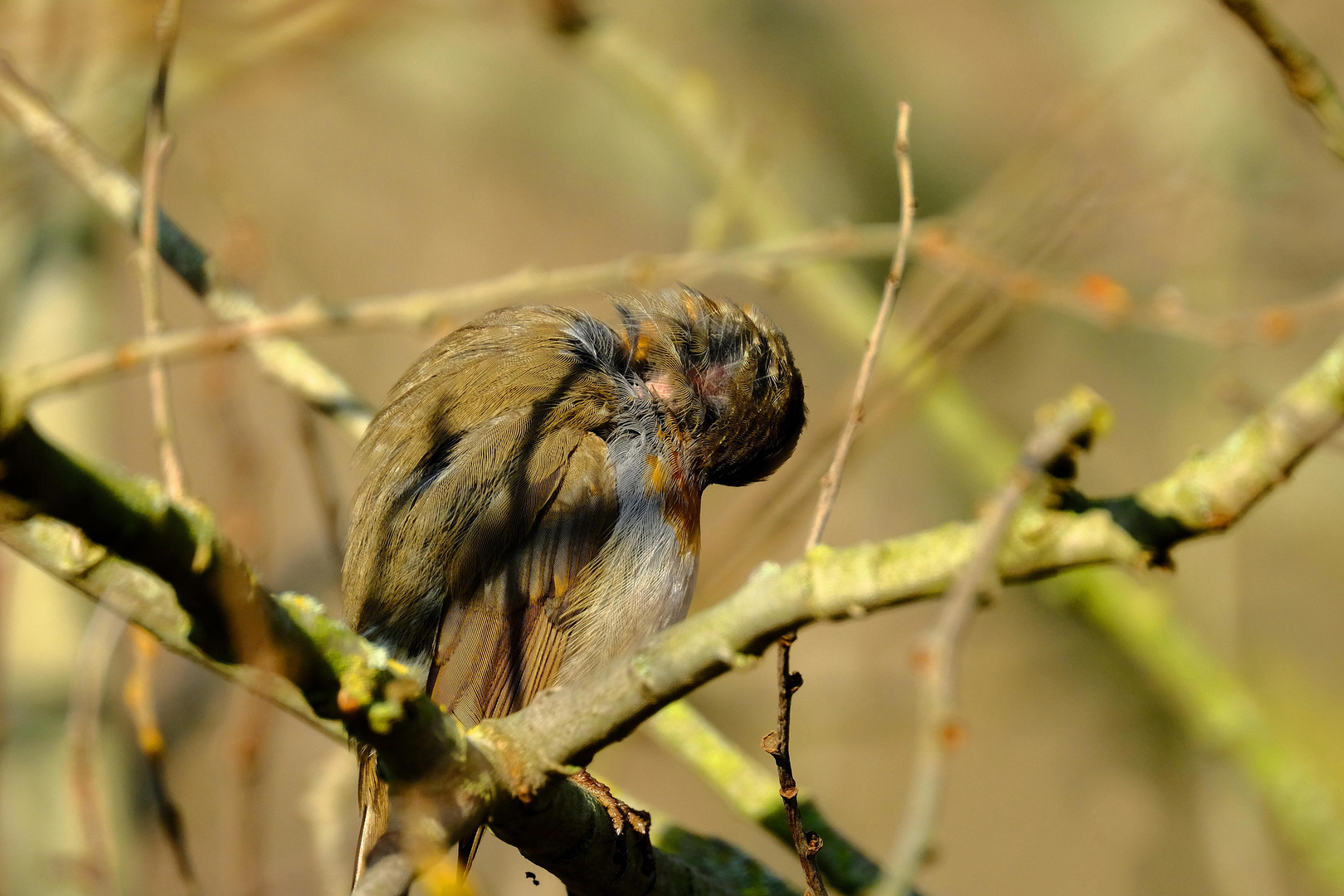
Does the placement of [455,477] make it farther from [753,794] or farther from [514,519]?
[753,794]

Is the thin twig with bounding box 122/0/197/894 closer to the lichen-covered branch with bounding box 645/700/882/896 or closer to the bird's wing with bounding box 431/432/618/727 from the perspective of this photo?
the bird's wing with bounding box 431/432/618/727

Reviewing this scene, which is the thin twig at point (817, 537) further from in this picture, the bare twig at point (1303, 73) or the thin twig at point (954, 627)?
the bare twig at point (1303, 73)

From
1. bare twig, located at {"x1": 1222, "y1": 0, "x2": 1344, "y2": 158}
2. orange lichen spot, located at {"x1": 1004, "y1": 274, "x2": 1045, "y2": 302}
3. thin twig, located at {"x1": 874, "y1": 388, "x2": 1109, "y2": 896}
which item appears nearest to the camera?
thin twig, located at {"x1": 874, "y1": 388, "x2": 1109, "y2": 896}

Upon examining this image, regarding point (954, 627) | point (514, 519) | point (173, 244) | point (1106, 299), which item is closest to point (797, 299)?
point (1106, 299)

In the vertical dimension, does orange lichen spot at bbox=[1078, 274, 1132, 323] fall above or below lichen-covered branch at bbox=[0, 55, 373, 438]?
above

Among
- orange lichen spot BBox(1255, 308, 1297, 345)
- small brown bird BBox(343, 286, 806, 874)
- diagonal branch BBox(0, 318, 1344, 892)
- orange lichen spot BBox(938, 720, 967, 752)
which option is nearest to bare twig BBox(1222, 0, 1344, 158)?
orange lichen spot BBox(1255, 308, 1297, 345)

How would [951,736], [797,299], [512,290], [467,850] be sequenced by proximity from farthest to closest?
[797,299]
[512,290]
[467,850]
[951,736]

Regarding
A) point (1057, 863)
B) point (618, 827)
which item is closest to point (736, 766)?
point (618, 827)
